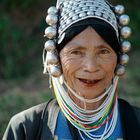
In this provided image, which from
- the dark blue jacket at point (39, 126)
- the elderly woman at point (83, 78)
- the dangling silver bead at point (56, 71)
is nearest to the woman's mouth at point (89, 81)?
the elderly woman at point (83, 78)

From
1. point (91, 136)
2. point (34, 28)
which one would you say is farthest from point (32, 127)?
point (34, 28)

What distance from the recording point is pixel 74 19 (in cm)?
310

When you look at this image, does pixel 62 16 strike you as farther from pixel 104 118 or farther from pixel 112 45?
pixel 104 118

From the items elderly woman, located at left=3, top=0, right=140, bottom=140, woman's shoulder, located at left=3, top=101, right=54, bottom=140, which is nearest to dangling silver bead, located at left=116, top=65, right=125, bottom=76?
elderly woman, located at left=3, top=0, right=140, bottom=140

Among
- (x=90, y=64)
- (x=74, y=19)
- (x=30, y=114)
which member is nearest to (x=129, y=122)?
(x=90, y=64)

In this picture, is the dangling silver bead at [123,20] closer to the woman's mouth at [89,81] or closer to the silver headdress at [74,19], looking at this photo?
the silver headdress at [74,19]

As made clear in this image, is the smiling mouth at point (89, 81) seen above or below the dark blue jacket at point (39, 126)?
above

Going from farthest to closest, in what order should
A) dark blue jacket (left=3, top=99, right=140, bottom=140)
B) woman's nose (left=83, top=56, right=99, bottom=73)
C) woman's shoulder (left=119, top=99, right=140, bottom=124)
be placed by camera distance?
woman's shoulder (left=119, top=99, right=140, bottom=124)
dark blue jacket (left=3, top=99, right=140, bottom=140)
woman's nose (left=83, top=56, right=99, bottom=73)

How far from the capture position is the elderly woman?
309 cm

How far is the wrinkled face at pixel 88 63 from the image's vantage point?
3080mm

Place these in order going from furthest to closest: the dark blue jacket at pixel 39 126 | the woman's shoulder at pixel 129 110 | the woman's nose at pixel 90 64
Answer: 1. the woman's shoulder at pixel 129 110
2. the dark blue jacket at pixel 39 126
3. the woman's nose at pixel 90 64

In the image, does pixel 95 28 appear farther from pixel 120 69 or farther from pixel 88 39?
pixel 120 69

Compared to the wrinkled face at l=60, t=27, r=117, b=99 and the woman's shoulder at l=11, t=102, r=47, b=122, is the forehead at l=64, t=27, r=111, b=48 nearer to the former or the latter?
the wrinkled face at l=60, t=27, r=117, b=99

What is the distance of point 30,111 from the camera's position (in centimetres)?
324
